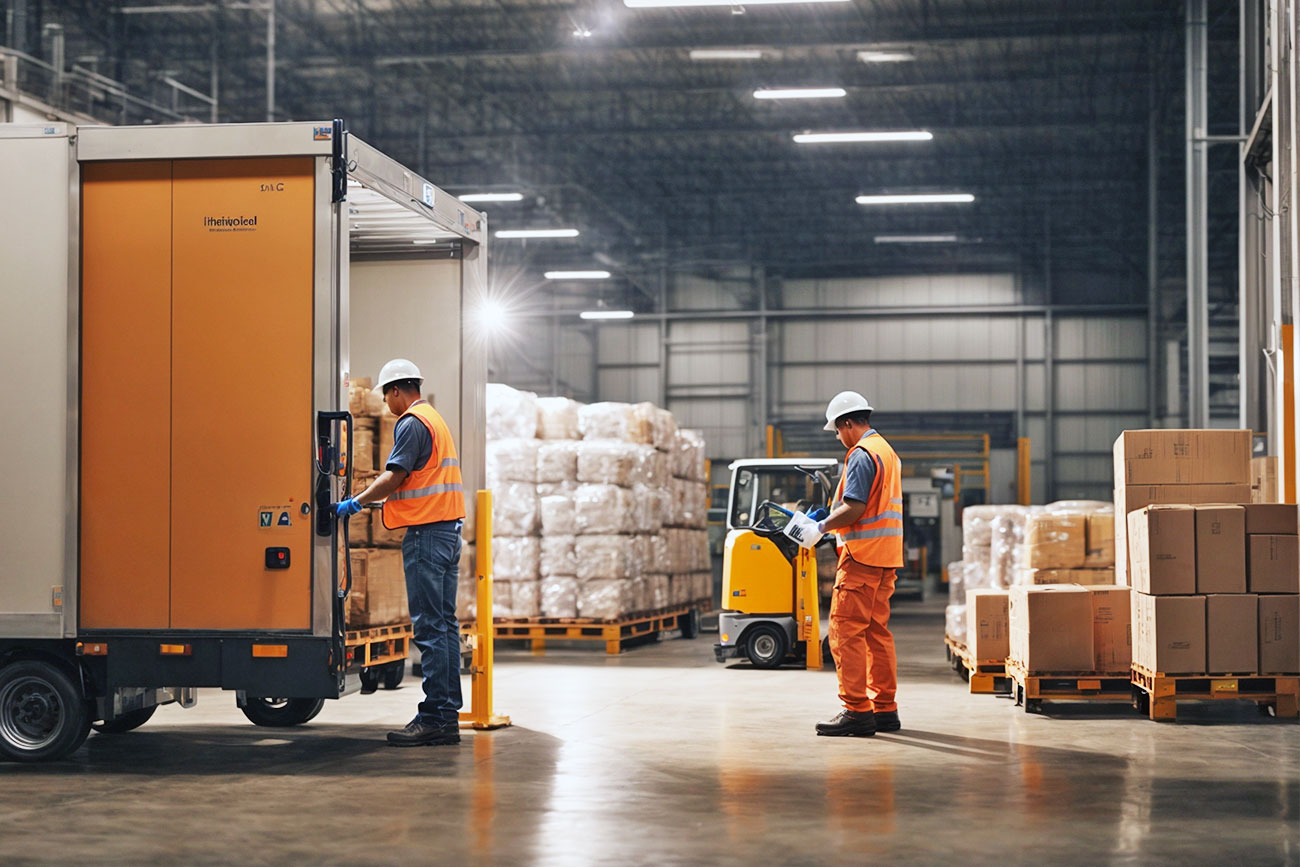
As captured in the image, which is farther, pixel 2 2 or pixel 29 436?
pixel 2 2

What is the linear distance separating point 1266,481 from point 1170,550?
93.7 inches

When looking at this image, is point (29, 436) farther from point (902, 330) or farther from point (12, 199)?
point (902, 330)

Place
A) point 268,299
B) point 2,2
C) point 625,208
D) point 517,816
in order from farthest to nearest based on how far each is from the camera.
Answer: point 625,208, point 2,2, point 268,299, point 517,816

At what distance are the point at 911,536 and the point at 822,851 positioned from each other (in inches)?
845

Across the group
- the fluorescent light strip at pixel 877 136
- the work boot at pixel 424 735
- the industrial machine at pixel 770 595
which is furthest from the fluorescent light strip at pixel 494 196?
the work boot at pixel 424 735

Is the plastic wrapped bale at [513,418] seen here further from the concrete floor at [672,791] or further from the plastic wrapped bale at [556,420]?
the concrete floor at [672,791]

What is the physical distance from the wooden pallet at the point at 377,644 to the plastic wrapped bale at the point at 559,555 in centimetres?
568

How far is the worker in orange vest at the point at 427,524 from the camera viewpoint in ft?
22.1

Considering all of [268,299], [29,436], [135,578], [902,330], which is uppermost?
[902,330]

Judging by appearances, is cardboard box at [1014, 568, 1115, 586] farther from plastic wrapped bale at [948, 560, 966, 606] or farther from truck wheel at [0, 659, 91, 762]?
truck wheel at [0, 659, 91, 762]

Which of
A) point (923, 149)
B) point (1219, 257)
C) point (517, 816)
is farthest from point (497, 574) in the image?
point (1219, 257)

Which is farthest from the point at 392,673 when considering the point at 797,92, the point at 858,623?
the point at 797,92

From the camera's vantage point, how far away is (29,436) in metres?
6.26

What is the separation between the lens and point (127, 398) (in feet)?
20.5
